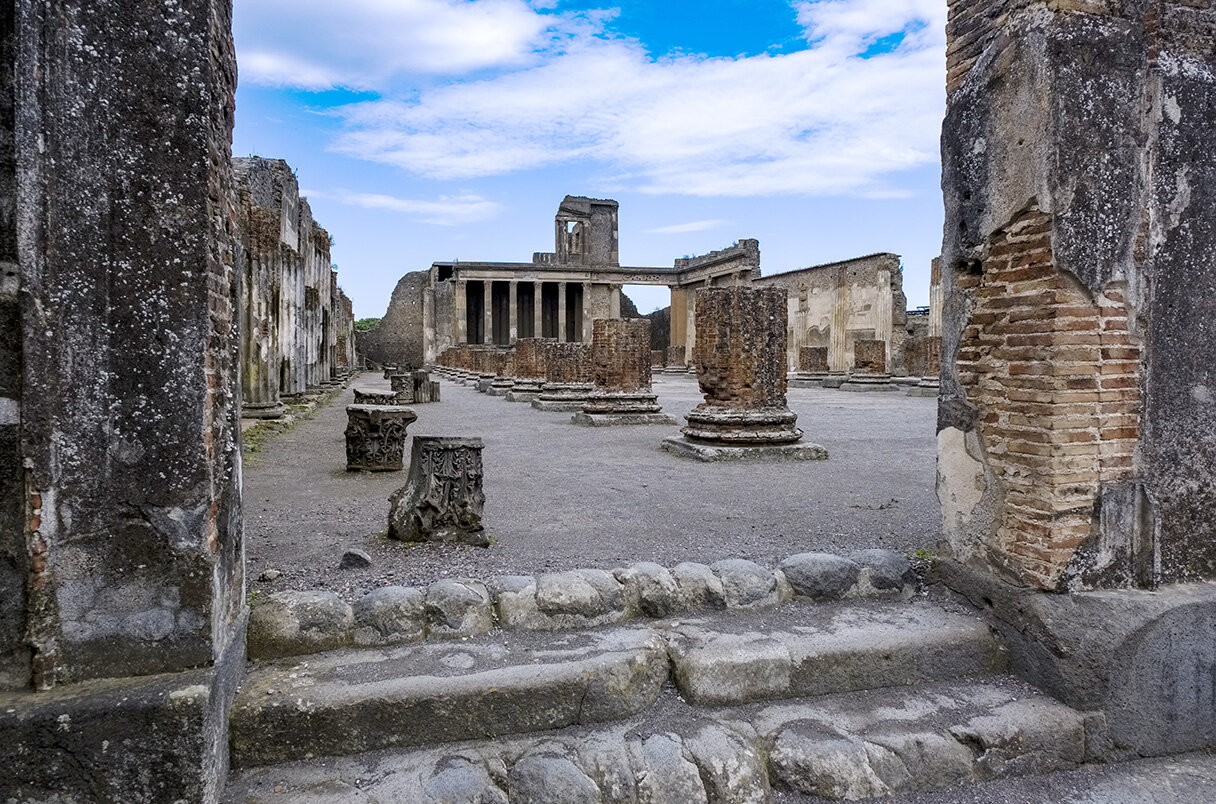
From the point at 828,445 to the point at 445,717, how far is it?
24.8ft

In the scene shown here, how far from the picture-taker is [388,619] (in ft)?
9.84

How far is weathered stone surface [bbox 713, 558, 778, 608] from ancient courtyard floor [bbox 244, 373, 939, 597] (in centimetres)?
53

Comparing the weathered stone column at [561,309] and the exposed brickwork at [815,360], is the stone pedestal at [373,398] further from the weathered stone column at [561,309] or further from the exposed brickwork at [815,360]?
the weathered stone column at [561,309]

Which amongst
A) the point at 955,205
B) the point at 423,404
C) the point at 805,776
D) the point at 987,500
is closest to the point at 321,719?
the point at 805,776

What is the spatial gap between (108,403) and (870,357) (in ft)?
79.2

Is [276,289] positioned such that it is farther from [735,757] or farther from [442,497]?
[735,757]

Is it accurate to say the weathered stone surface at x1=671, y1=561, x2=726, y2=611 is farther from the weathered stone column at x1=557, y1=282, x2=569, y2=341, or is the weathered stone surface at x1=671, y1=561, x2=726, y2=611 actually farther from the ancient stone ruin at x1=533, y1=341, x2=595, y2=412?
the weathered stone column at x1=557, y1=282, x2=569, y2=341

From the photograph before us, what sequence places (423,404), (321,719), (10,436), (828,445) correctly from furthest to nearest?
1. (423,404)
2. (828,445)
3. (321,719)
4. (10,436)

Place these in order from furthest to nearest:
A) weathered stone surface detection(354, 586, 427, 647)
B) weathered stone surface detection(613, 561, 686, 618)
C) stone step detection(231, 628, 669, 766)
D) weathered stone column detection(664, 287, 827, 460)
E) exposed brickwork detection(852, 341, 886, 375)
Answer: exposed brickwork detection(852, 341, 886, 375)
weathered stone column detection(664, 287, 827, 460)
weathered stone surface detection(613, 561, 686, 618)
weathered stone surface detection(354, 586, 427, 647)
stone step detection(231, 628, 669, 766)

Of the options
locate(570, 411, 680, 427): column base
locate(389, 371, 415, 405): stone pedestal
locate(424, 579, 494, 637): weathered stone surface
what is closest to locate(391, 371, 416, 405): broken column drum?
locate(389, 371, 415, 405): stone pedestal

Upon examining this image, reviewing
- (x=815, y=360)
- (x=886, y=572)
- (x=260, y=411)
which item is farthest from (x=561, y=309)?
(x=886, y=572)

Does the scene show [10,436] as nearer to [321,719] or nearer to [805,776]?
[321,719]

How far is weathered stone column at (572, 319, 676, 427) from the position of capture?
1250 cm

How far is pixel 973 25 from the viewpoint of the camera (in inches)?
138
